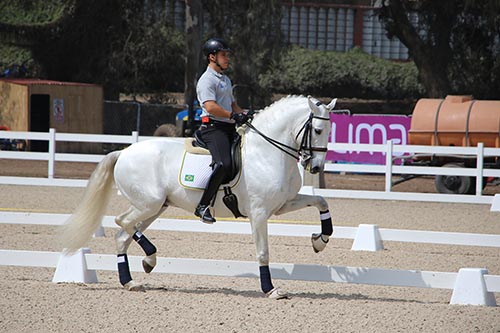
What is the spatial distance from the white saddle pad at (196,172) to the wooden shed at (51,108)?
1929 cm

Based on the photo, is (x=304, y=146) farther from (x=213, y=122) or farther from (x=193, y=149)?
(x=193, y=149)

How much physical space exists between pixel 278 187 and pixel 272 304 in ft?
3.65

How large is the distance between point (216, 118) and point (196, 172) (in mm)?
539

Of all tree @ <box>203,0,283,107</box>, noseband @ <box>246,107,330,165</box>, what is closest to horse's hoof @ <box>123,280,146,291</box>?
noseband @ <box>246,107,330,165</box>

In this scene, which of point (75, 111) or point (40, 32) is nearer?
point (75, 111)

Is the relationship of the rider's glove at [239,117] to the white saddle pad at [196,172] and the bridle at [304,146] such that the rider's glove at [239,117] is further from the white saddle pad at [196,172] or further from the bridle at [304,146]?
the white saddle pad at [196,172]

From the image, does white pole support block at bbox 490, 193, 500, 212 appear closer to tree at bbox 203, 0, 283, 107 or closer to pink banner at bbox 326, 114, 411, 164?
pink banner at bbox 326, 114, 411, 164

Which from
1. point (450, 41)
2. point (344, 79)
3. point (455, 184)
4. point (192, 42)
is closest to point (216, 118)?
point (455, 184)

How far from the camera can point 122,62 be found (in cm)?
3108

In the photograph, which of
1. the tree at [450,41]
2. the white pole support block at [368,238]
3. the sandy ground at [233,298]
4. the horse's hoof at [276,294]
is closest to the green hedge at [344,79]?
the tree at [450,41]

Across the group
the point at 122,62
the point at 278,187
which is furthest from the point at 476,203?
the point at 122,62

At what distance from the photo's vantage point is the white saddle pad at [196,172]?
27.9ft

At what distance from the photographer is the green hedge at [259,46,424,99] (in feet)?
121

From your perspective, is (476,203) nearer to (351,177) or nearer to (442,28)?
(351,177)
